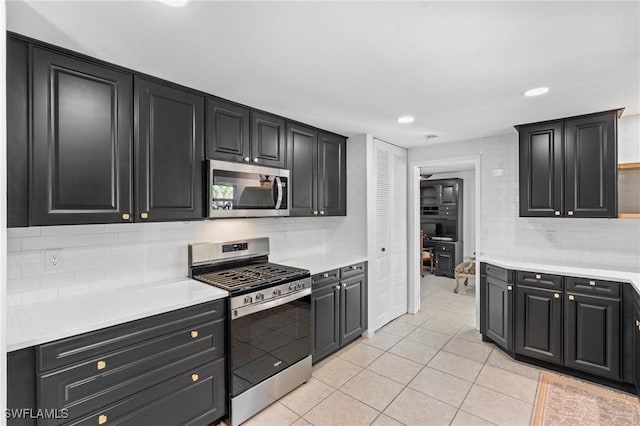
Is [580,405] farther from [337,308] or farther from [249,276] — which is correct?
[249,276]

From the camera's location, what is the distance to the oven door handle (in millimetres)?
2161

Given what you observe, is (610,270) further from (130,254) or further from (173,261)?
(130,254)

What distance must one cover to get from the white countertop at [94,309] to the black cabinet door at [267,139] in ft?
3.95

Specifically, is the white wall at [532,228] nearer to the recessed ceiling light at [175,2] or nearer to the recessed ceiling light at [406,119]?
the recessed ceiling light at [406,119]

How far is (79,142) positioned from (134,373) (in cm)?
135

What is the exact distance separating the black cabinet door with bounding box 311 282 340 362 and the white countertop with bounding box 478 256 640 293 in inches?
69.5

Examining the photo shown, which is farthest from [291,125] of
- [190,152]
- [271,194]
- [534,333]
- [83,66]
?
[534,333]

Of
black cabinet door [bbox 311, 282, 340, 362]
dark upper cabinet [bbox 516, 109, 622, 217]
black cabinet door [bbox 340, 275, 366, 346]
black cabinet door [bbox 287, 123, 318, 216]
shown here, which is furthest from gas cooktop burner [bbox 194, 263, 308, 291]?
dark upper cabinet [bbox 516, 109, 622, 217]

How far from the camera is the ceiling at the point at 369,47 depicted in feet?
4.45

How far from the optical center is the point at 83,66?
177 centimetres

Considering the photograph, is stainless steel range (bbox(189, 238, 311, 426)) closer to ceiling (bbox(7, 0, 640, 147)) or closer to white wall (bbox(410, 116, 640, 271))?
ceiling (bbox(7, 0, 640, 147))

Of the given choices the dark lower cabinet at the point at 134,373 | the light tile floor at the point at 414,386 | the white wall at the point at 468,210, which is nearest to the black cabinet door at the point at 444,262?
the white wall at the point at 468,210

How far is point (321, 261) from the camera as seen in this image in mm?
3359

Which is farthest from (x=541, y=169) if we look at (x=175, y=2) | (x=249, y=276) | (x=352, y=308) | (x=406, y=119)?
(x=175, y=2)
